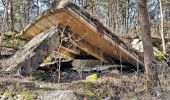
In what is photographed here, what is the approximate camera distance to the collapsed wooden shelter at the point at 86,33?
876 cm

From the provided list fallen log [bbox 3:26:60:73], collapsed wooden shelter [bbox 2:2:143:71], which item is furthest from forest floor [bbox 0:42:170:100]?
collapsed wooden shelter [bbox 2:2:143:71]

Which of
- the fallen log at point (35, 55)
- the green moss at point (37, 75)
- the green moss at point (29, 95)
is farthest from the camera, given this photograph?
the green moss at point (37, 75)

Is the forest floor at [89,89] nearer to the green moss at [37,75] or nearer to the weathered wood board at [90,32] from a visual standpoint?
the green moss at [37,75]

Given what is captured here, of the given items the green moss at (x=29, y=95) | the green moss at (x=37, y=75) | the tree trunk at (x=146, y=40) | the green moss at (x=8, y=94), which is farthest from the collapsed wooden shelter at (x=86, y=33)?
the green moss at (x=29, y=95)

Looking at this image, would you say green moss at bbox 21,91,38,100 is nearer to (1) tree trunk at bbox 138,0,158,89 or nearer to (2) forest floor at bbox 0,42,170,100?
(2) forest floor at bbox 0,42,170,100

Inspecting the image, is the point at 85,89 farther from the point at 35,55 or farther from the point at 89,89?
the point at 35,55

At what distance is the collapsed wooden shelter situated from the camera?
8765 mm

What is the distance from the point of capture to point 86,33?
31.7 feet

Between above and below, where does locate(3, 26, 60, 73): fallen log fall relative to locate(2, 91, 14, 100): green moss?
above

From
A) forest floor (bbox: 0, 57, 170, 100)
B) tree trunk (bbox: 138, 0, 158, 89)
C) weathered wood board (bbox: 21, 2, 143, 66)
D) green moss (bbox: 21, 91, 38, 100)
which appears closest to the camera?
green moss (bbox: 21, 91, 38, 100)

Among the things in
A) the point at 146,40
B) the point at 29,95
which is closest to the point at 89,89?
the point at 29,95

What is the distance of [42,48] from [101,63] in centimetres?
249

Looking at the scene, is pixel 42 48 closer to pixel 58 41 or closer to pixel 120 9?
pixel 58 41

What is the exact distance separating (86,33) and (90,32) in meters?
0.26
